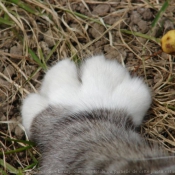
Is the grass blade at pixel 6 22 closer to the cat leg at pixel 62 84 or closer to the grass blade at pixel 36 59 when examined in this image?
the grass blade at pixel 36 59

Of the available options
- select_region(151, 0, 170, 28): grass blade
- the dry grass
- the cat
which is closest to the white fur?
the cat

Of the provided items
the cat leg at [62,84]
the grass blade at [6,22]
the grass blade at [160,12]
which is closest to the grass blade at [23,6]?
the grass blade at [6,22]

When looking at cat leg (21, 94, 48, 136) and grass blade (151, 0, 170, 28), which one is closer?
cat leg (21, 94, 48, 136)

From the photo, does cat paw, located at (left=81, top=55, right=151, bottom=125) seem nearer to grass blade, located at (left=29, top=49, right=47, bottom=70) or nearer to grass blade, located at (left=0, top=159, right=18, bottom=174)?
grass blade, located at (left=29, top=49, right=47, bottom=70)

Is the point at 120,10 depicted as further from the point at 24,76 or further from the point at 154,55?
the point at 24,76

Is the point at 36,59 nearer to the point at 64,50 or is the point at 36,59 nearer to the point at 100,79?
the point at 64,50
